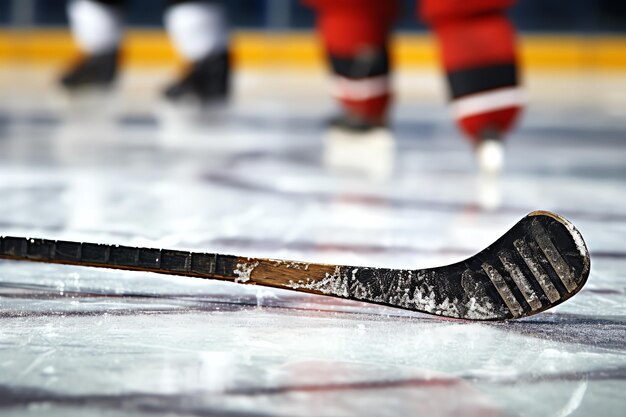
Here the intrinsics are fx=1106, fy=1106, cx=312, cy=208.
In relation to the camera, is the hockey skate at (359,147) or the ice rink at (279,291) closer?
the ice rink at (279,291)

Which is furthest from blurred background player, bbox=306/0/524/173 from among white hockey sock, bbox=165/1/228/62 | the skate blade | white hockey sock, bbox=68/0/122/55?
white hockey sock, bbox=68/0/122/55

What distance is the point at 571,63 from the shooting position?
19.0 ft

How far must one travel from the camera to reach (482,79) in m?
1.50

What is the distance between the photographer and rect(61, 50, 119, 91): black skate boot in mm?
3112

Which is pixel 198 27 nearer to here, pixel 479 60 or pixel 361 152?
pixel 361 152

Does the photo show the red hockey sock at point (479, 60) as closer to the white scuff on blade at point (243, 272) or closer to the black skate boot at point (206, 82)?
the white scuff on blade at point (243, 272)

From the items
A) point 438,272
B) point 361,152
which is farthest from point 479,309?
point 361,152

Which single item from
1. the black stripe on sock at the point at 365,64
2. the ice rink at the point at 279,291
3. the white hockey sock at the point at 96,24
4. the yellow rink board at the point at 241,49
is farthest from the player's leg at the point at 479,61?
the yellow rink board at the point at 241,49

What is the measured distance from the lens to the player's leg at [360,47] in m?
1.98

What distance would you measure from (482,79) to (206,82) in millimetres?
1376

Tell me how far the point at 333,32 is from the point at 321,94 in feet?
6.92

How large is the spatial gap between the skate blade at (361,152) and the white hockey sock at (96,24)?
92 centimetres

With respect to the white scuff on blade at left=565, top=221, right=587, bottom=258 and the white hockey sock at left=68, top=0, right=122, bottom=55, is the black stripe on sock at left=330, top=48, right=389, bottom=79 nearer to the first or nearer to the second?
the white hockey sock at left=68, top=0, right=122, bottom=55

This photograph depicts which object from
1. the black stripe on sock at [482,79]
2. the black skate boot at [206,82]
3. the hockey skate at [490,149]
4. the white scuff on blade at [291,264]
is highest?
the black skate boot at [206,82]
